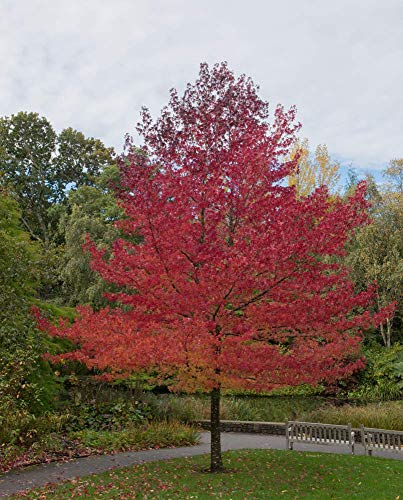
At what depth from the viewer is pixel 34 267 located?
434 inches

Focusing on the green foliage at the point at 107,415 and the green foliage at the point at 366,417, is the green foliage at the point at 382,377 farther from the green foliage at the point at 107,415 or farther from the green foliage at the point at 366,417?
the green foliage at the point at 107,415

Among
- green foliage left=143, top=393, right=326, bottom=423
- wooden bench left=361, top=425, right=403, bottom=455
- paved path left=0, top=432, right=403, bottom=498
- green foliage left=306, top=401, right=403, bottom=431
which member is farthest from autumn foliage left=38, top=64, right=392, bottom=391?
green foliage left=143, top=393, right=326, bottom=423

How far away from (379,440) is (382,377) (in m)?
13.2

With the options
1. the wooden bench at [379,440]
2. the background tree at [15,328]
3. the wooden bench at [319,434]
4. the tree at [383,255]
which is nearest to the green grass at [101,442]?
the background tree at [15,328]

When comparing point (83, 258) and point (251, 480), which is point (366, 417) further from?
point (83, 258)

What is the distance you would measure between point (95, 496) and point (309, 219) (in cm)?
576

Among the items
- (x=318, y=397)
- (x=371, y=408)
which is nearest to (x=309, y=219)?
(x=371, y=408)

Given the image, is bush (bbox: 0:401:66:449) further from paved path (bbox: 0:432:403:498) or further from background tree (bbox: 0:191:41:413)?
paved path (bbox: 0:432:403:498)

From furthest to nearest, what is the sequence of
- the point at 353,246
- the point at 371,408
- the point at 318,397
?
1. the point at 353,246
2. the point at 318,397
3. the point at 371,408

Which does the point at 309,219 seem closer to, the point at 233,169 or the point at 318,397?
the point at 233,169

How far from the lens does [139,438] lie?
1411 centimetres

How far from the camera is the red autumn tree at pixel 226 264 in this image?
9.05 metres

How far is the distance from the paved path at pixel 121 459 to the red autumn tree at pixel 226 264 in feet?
7.89

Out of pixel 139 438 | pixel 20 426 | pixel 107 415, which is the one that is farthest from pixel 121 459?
pixel 107 415
